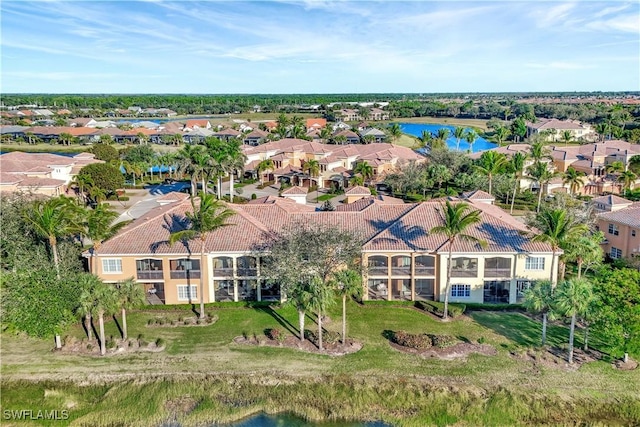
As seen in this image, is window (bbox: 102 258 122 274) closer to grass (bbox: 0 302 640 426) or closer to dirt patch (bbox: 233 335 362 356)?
grass (bbox: 0 302 640 426)

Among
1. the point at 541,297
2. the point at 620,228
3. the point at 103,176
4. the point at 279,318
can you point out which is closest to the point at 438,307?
the point at 541,297

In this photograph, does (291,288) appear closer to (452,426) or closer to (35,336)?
(452,426)

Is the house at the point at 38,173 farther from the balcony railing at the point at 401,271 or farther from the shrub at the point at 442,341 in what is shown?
the shrub at the point at 442,341

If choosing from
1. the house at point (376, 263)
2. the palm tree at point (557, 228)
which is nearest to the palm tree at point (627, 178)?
the house at point (376, 263)

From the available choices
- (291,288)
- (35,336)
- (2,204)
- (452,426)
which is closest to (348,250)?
(291,288)

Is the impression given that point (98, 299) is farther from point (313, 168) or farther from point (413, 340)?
point (313, 168)
